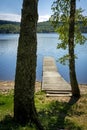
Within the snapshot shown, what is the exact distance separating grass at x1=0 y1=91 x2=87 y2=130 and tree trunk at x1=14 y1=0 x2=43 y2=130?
0.53 meters

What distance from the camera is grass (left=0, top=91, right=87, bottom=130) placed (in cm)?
1093

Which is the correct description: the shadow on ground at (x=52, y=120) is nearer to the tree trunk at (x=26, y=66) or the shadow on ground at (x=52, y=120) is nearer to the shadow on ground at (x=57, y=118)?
the shadow on ground at (x=57, y=118)

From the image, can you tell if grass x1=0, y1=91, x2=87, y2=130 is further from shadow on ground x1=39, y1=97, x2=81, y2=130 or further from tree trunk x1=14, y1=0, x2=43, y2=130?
tree trunk x1=14, y1=0, x2=43, y2=130

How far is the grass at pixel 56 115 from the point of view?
1093 cm

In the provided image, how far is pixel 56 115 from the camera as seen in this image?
1405cm

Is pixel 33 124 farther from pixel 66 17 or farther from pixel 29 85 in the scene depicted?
pixel 66 17

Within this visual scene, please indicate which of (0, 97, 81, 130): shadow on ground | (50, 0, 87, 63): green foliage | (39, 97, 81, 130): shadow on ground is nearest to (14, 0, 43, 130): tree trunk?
(0, 97, 81, 130): shadow on ground

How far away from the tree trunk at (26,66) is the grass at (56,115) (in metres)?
0.53

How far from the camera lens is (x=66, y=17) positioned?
1900 cm

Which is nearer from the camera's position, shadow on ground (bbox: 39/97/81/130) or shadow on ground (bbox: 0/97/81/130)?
shadow on ground (bbox: 0/97/81/130)

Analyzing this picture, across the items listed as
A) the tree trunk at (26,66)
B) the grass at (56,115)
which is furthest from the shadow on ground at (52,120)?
the tree trunk at (26,66)

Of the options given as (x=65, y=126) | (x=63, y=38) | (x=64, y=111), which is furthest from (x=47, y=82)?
(x=65, y=126)

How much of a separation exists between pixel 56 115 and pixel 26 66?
4.11 metres

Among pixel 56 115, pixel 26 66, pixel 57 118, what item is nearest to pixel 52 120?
pixel 57 118
